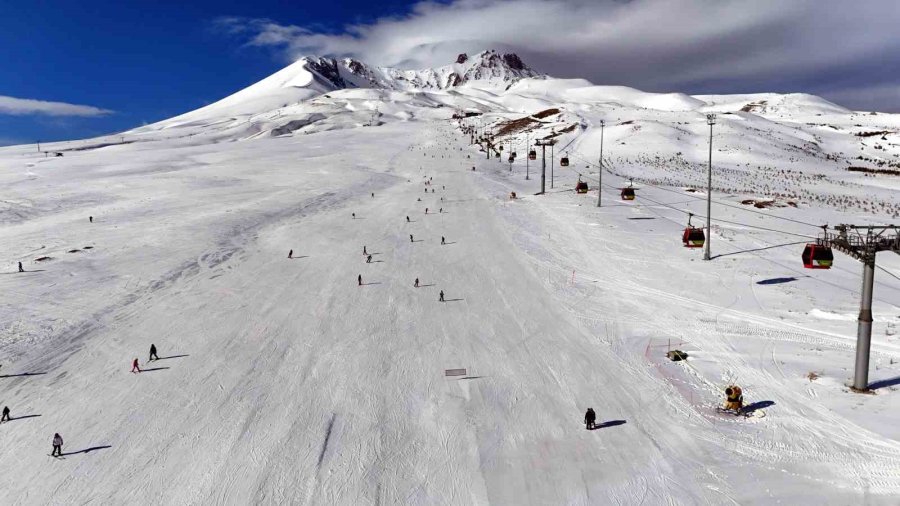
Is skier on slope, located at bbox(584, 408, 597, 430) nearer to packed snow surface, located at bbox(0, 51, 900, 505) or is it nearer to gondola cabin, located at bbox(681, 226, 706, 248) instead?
packed snow surface, located at bbox(0, 51, 900, 505)

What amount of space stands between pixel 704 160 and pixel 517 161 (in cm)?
3201

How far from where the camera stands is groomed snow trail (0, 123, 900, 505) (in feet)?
48.5

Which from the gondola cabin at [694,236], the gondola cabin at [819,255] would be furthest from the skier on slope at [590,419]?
the gondola cabin at [694,236]

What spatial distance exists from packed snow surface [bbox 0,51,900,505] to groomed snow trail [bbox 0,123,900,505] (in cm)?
11

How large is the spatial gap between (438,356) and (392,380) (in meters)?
2.76

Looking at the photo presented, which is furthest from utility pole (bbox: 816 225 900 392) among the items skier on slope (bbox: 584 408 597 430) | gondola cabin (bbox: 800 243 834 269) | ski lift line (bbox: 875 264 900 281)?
ski lift line (bbox: 875 264 900 281)

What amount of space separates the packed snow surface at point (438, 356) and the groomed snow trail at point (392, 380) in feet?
0.35

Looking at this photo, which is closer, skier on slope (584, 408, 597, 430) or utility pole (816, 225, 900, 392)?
skier on slope (584, 408, 597, 430)

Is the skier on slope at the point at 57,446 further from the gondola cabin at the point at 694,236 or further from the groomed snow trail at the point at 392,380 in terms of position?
the gondola cabin at the point at 694,236

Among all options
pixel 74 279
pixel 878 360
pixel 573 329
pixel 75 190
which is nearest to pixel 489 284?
pixel 573 329

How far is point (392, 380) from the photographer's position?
20.7m

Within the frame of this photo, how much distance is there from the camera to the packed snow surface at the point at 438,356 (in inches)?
591

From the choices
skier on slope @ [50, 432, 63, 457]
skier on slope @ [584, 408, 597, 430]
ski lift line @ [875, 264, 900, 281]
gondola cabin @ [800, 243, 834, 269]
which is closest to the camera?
skier on slope @ [50, 432, 63, 457]

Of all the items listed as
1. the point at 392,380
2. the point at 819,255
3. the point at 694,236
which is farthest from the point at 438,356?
the point at 694,236
